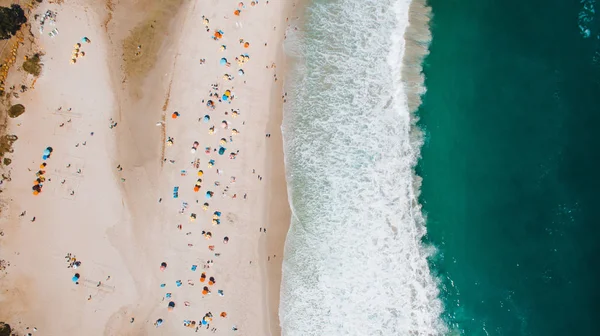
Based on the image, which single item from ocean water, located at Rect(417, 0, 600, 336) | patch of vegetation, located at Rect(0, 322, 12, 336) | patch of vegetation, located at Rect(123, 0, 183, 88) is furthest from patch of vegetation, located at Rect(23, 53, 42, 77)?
ocean water, located at Rect(417, 0, 600, 336)

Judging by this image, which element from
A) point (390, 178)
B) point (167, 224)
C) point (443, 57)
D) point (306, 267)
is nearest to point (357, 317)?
point (306, 267)

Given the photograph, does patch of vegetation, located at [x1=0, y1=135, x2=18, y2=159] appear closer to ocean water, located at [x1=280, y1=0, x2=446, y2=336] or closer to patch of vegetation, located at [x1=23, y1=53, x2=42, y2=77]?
patch of vegetation, located at [x1=23, y1=53, x2=42, y2=77]

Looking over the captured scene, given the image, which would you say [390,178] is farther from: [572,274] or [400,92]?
[572,274]

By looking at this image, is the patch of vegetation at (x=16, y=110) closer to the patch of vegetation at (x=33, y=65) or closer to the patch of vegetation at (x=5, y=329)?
the patch of vegetation at (x=33, y=65)

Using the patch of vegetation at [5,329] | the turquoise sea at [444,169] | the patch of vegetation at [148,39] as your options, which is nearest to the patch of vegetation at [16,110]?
the patch of vegetation at [148,39]

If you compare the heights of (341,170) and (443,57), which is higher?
(443,57)

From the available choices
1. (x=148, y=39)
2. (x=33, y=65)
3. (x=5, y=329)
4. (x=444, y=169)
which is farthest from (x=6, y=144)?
(x=444, y=169)

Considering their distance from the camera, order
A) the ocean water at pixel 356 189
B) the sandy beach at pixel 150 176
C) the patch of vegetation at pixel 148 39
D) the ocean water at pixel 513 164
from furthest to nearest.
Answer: the patch of vegetation at pixel 148 39 → the sandy beach at pixel 150 176 → the ocean water at pixel 513 164 → the ocean water at pixel 356 189
